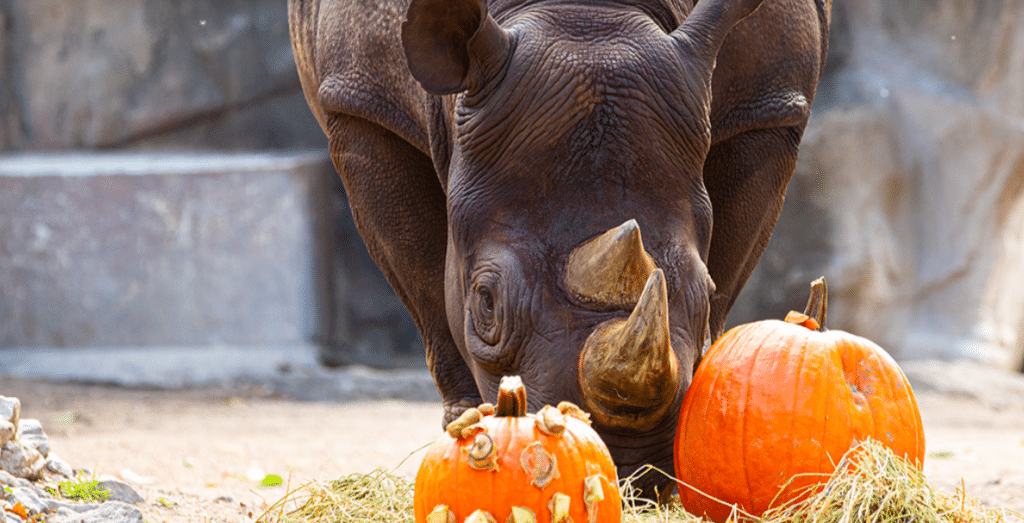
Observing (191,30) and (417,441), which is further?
(191,30)

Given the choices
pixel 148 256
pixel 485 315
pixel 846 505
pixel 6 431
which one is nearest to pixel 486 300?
pixel 485 315

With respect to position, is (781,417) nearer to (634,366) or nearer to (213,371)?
(634,366)

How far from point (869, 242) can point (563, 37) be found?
6708 mm

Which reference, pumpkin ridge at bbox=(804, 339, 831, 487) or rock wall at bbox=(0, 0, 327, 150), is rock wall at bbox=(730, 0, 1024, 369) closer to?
rock wall at bbox=(0, 0, 327, 150)

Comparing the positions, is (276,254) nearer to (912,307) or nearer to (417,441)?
(417,441)

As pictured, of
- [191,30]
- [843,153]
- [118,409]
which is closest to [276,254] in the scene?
[118,409]

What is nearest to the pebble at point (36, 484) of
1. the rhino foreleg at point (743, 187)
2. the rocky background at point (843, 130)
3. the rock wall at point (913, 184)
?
the rhino foreleg at point (743, 187)

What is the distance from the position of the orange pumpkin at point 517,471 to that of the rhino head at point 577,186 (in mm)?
191

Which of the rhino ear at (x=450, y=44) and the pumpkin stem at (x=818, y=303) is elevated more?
the rhino ear at (x=450, y=44)

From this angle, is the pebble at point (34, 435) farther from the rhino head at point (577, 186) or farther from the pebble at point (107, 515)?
the rhino head at point (577, 186)

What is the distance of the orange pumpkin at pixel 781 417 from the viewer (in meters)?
2.47

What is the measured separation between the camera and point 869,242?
8781 mm

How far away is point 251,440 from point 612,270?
12.6 ft

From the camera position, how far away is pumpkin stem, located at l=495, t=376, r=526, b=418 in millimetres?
2125
